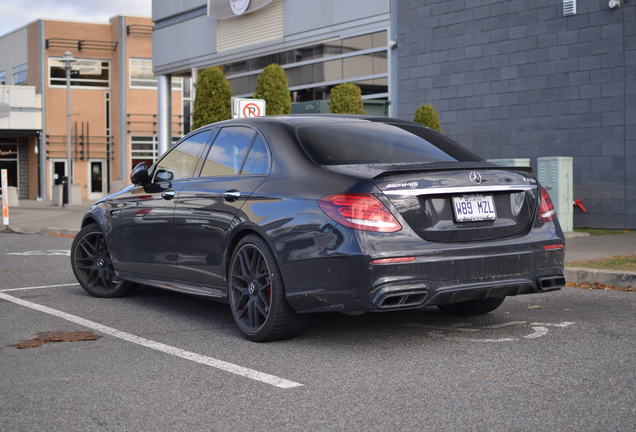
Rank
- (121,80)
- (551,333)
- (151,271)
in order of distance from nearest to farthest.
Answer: (551,333) < (151,271) < (121,80)

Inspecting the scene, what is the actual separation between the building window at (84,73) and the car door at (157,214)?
4332 centimetres

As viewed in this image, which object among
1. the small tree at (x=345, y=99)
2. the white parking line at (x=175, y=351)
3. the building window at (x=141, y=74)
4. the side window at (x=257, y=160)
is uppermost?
the building window at (x=141, y=74)

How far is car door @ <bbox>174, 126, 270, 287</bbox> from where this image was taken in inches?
237

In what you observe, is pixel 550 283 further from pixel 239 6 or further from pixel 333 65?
pixel 239 6

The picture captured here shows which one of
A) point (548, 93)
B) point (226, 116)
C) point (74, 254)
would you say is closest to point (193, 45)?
point (226, 116)

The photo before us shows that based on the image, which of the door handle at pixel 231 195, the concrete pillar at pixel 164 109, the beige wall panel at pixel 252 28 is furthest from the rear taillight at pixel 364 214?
the concrete pillar at pixel 164 109

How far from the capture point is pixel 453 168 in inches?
213

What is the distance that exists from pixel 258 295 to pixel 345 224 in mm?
959

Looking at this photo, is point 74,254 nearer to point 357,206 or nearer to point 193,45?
point 357,206

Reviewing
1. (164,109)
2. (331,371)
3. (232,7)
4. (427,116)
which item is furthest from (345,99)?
(164,109)

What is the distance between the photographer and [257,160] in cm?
608

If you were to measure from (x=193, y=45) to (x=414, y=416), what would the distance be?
2586cm

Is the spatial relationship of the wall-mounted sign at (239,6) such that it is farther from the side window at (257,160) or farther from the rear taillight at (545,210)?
the rear taillight at (545,210)

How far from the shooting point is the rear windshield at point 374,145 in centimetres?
576
